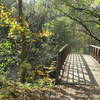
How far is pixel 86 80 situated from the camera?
627 cm

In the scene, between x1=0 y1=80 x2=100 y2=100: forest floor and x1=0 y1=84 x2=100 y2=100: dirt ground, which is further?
x1=0 y1=84 x2=100 y2=100: dirt ground

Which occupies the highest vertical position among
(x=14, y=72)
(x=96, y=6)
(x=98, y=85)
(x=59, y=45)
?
(x=96, y=6)

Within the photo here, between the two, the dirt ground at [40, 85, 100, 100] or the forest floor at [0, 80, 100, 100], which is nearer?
the forest floor at [0, 80, 100, 100]

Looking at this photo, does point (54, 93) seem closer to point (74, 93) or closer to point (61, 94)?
point (61, 94)

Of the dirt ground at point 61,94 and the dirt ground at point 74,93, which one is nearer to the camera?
the dirt ground at point 61,94

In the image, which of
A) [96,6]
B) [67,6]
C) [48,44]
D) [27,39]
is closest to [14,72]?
[48,44]

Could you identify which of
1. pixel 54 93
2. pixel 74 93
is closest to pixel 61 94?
pixel 54 93

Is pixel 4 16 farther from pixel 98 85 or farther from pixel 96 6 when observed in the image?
pixel 96 6

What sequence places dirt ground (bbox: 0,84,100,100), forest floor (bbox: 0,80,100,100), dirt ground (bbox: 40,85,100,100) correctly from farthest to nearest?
dirt ground (bbox: 40,85,100,100) < dirt ground (bbox: 0,84,100,100) < forest floor (bbox: 0,80,100,100)

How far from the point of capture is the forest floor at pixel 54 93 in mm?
3957

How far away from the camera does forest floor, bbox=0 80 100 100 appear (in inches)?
156

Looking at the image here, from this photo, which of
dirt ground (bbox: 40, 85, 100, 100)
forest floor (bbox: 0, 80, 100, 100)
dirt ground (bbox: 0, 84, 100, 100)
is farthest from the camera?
dirt ground (bbox: 40, 85, 100, 100)

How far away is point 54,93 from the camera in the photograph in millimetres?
4648

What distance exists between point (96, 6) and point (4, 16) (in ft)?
15.5
